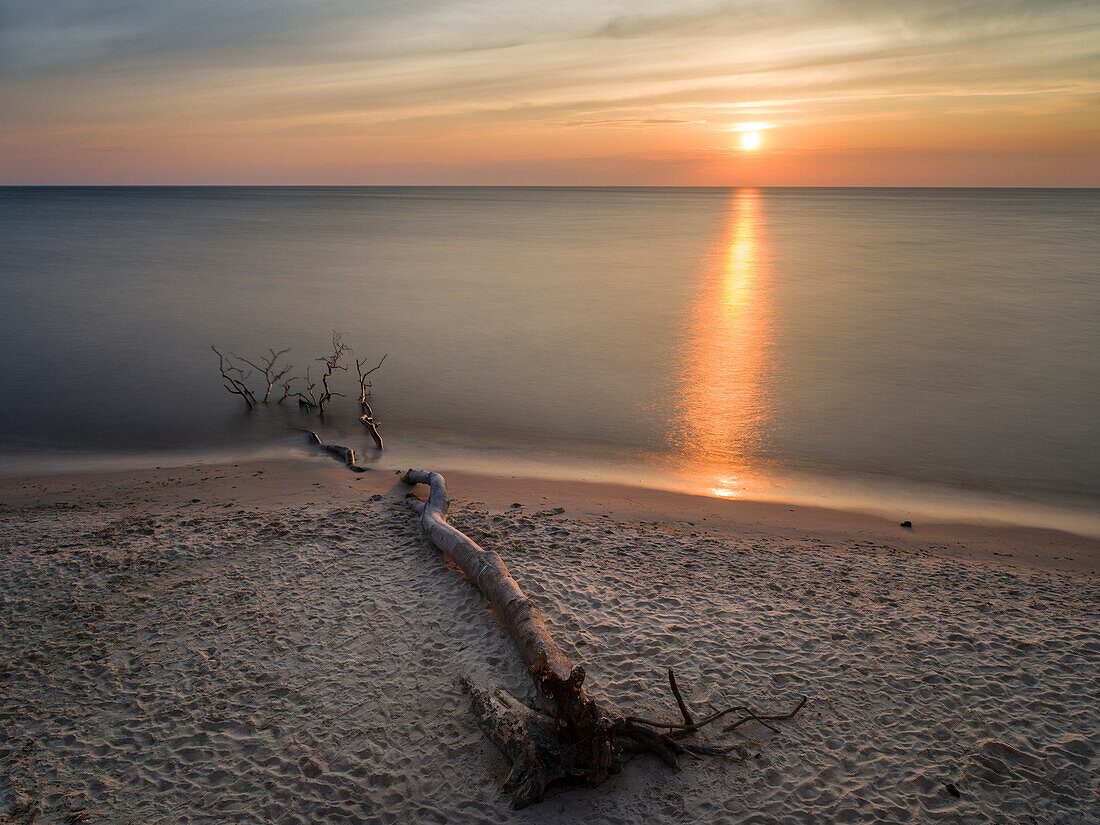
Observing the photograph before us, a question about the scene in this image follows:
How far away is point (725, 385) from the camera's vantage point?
1962 centimetres

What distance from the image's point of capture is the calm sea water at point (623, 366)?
13.7m

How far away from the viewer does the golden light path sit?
44.8ft

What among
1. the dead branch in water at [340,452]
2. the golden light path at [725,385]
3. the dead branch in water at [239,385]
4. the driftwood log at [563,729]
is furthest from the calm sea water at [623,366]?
the driftwood log at [563,729]

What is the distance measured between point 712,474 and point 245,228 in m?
78.3

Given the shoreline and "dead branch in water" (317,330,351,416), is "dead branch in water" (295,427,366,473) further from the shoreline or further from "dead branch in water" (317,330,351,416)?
"dead branch in water" (317,330,351,416)

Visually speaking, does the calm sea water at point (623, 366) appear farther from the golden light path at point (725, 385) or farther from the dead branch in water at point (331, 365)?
the dead branch in water at point (331, 365)

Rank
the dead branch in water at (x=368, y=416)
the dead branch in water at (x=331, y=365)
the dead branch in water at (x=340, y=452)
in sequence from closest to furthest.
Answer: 1. the dead branch in water at (x=340, y=452)
2. the dead branch in water at (x=368, y=416)
3. the dead branch in water at (x=331, y=365)

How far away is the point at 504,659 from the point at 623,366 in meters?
16.1

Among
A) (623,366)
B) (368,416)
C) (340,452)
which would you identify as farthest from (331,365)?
(623,366)

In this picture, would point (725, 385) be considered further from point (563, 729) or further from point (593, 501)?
point (563, 729)

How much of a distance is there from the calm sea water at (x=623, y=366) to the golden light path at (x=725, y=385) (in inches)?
4.0

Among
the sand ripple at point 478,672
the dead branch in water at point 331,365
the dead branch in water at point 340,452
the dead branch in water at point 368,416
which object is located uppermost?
the dead branch in water at point 331,365

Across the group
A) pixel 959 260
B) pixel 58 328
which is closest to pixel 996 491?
pixel 58 328

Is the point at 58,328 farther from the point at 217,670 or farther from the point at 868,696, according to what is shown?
the point at 868,696
